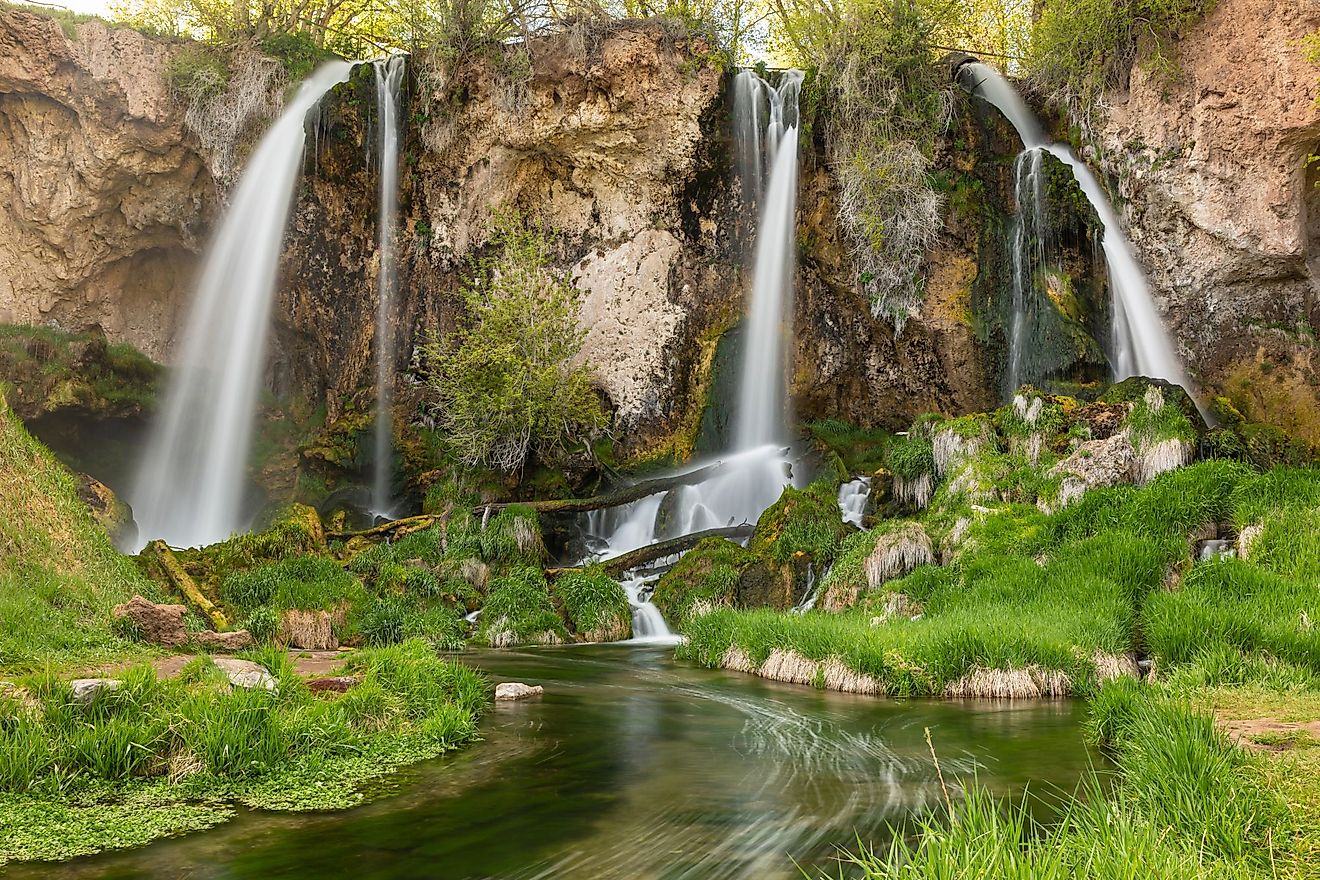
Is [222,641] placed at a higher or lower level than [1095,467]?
lower

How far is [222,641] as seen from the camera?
30.3 feet

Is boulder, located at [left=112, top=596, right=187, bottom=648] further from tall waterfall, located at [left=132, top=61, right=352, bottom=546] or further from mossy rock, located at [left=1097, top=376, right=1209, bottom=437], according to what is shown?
tall waterfall, located at [left=132, top=61, right=352, bottom=546]

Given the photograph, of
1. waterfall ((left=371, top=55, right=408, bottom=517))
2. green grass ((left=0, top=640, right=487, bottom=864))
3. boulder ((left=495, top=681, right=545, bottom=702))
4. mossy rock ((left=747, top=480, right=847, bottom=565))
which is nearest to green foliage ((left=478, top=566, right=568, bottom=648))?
mossy rock ((left=747, top=480, right=847, bottom=565))

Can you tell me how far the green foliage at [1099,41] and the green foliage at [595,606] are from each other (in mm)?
16607

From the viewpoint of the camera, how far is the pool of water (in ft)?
14.2

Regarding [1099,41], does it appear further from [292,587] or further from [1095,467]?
[292,587]

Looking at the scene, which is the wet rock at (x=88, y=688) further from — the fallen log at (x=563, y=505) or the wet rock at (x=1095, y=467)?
the fallen log at (x=563, y=505)

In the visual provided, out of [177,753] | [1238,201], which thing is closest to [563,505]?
[177,753]

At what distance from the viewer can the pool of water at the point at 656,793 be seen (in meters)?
4.33

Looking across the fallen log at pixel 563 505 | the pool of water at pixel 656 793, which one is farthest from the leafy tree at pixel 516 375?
the pool of water at pixel 656 793

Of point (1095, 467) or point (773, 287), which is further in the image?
point (773, 287)

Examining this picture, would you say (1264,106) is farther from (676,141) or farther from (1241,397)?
(676,141)

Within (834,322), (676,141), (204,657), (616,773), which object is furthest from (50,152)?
(616,773)

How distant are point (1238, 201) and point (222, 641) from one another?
68.0 ft
